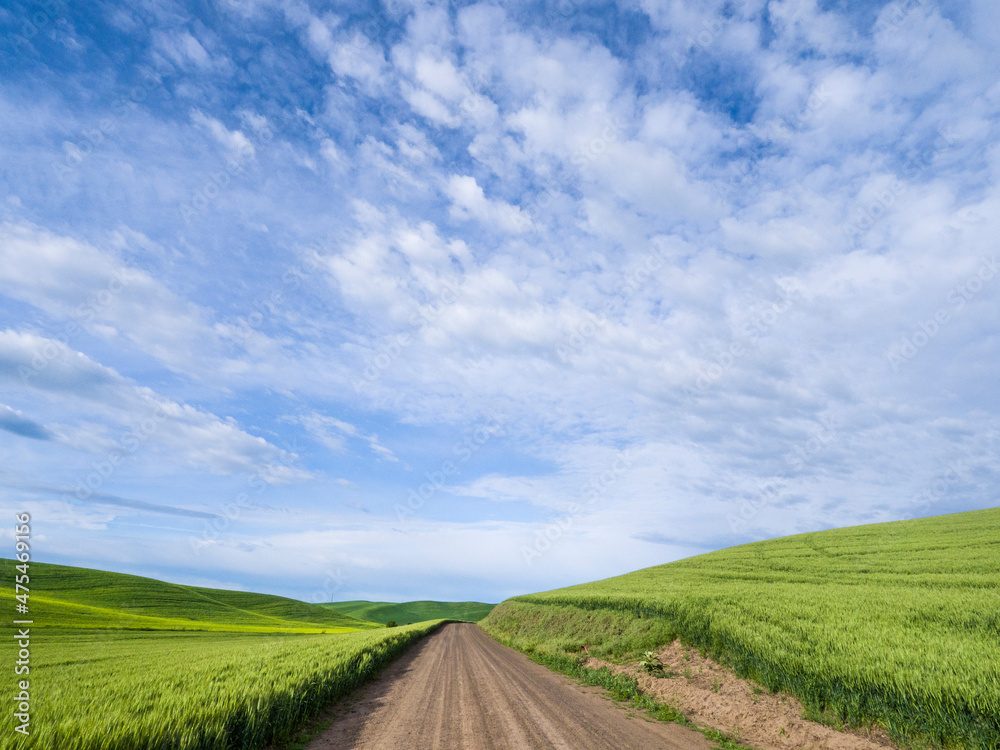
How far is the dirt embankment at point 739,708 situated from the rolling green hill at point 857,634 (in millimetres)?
341

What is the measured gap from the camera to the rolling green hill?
8336mm

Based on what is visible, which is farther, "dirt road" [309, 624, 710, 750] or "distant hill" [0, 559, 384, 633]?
"distant hill" [0, 559, 384, 633]

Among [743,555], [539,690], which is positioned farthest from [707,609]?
[743,555]

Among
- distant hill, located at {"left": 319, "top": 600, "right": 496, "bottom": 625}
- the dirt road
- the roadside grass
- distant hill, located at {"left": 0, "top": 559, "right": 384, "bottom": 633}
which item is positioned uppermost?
the roadside grass

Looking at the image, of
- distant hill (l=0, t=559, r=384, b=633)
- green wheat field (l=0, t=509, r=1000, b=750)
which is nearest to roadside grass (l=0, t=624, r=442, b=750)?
green wheat field (l=0, t=509, r=1000, b=750)

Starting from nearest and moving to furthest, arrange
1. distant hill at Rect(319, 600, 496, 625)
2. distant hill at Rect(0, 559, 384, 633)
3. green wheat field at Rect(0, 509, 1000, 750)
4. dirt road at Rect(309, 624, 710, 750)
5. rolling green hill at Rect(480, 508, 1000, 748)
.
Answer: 1. green wheat field at Rect(0, 509, 1000, 750)
2. rolling green hill at Rect(480, 508, 1000, 748)
3. dirt road at Rect(309, 624, 710, 750)
4. distant hill at Rect(0, 559, 384, 633)
5. distant hill at Rect(319, 600, 496, 625)

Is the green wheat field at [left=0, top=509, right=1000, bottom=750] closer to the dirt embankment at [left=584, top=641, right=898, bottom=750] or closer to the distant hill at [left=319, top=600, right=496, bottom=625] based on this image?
the dirt embankment at [left=584, top=641, right=898, bottom=750]

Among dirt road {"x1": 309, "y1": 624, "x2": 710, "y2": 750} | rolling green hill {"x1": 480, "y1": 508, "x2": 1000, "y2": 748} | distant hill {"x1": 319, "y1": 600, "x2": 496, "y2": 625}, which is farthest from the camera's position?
distant hill {"x1": 319, "y1": 600, "x2": 496, "y2": 625}

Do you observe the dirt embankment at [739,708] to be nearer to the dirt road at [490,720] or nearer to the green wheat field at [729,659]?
the green wheat field at [729,659]

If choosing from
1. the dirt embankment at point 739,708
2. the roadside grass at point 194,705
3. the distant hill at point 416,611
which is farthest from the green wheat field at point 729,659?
the distant hill at point 416,611

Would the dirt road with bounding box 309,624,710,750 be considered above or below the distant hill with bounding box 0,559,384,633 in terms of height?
above

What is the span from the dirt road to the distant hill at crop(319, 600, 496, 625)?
5049 inches

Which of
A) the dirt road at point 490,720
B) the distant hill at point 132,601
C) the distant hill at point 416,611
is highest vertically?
the dirt road at point 490,720

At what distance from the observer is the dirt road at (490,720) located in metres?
8.57
